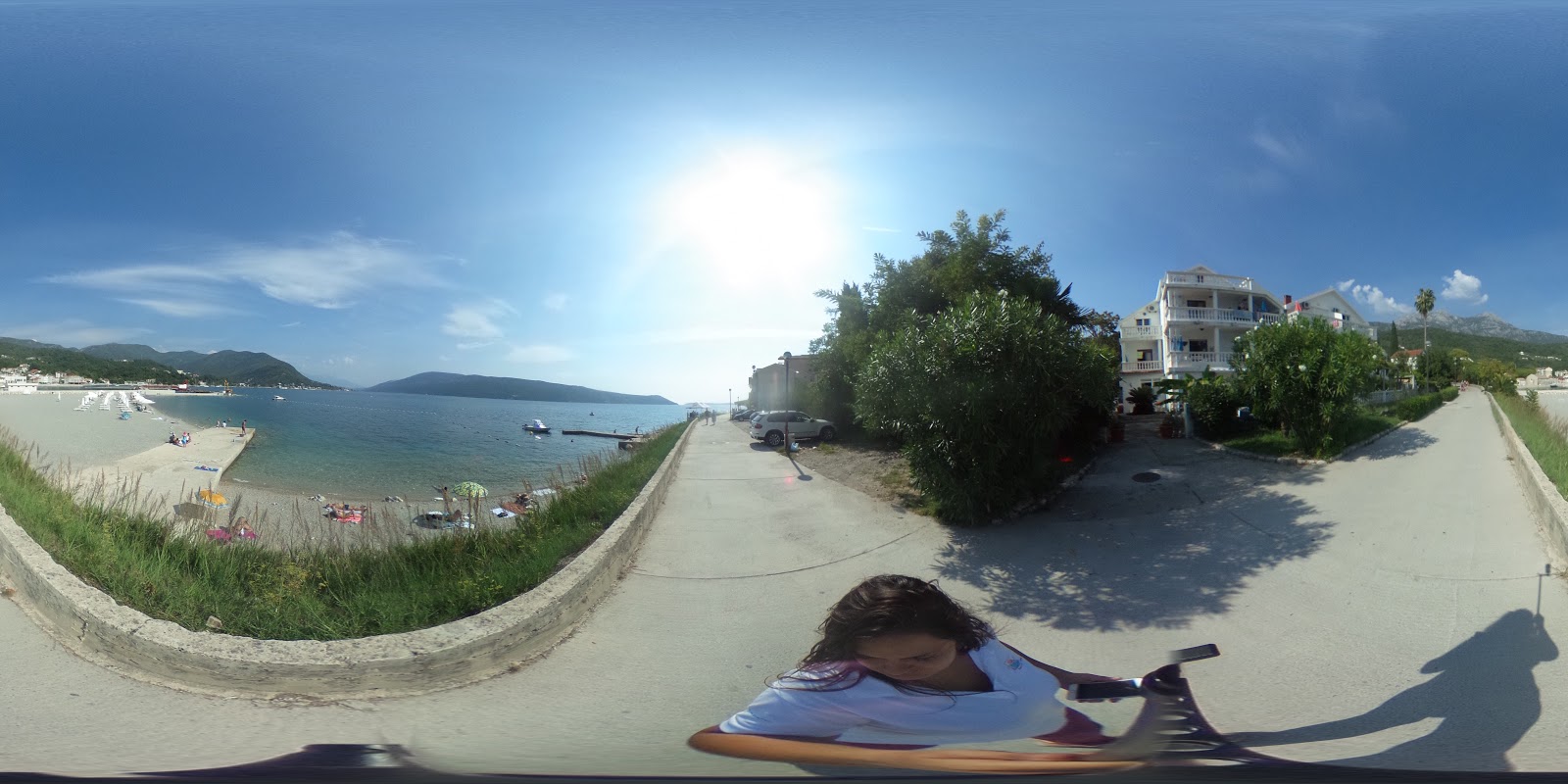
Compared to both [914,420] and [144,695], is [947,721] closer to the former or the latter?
[144,695]

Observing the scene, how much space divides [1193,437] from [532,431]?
24.0 m

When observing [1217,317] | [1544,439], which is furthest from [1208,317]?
[1544,439]

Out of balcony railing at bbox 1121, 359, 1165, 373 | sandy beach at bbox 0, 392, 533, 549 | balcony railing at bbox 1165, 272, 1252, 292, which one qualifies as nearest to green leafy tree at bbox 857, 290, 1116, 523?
balcony railing at bbox 1165, 272, 1252, 292

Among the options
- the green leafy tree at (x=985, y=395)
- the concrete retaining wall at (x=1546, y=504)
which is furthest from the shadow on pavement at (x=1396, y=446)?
the green leafy tree at (x=985, y=395)

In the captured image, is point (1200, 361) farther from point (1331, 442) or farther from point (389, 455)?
point (389, 455)

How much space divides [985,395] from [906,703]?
3167 millimetres

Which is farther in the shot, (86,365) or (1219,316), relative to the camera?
(86,365)

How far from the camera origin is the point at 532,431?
934 inches

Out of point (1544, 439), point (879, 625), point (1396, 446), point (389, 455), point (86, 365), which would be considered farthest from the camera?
point (389, 455)

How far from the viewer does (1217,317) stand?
261 inches

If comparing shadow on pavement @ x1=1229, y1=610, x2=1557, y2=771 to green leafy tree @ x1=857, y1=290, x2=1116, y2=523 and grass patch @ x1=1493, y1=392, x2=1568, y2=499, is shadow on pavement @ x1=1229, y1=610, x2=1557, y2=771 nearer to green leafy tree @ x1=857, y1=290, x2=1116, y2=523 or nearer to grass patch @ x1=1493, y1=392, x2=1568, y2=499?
green leafy tree @ x1=857, y1=290, x2=1116, y2=523

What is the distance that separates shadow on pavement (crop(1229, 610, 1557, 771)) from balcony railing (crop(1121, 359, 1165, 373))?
9474 millimetres

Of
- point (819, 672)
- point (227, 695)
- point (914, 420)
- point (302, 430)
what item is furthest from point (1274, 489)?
point (302, 430)

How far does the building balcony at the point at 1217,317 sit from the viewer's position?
6158mm
